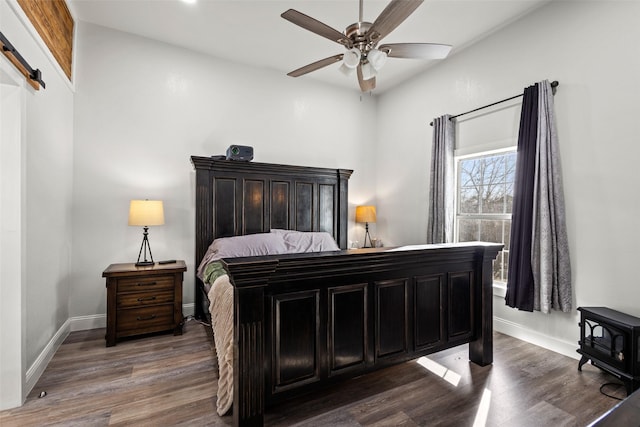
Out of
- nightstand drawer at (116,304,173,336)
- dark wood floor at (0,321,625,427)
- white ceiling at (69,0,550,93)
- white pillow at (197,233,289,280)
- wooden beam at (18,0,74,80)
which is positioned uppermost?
white ceiling at (69,0,550,93)

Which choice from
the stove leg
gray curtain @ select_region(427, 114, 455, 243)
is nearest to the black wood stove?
the stove leg

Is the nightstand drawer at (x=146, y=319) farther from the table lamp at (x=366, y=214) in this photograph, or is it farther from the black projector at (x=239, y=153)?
the table lamp at (x=366, y=214)

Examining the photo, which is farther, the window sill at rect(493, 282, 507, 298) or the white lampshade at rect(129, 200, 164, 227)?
the window sill at rect(493, 282, 507, 298)

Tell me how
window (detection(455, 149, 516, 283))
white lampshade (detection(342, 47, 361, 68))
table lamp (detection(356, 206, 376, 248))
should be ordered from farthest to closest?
table lamp (detection(356, 206, 376, 248)), window (detection(455, 149, 516, 283)), white lampshade (detection(342, 47, 361, 68))

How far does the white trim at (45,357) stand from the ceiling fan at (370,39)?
3.04 m

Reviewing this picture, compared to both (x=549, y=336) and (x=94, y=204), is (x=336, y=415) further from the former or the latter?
(x=94, y=204)

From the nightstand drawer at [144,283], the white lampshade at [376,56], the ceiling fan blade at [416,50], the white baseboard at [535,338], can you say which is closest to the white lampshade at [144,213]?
the nightstand drawer at [144,283]

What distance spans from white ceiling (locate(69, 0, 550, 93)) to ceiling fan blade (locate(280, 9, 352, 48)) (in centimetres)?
108

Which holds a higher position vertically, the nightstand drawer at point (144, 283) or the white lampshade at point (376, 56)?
the white lampshade at point (376, 56)

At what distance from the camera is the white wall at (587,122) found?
7.93ft

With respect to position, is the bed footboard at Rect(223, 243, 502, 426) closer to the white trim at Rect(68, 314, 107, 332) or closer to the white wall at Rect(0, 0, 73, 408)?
the white wall at Rect(0, 0, 73, 408)

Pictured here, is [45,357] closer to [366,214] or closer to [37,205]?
[37,205]

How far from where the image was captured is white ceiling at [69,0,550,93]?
9.65 ft

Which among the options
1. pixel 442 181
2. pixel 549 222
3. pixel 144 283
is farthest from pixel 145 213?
pixel 549 222
